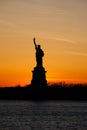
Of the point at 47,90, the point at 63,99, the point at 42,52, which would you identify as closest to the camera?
the point at 42,52

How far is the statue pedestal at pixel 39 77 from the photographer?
289ft

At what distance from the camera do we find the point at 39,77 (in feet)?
290

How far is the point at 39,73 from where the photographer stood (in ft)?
289

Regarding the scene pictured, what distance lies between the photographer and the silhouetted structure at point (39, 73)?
87412 mm

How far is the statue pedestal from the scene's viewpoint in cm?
8812

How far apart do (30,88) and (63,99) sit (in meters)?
13.7

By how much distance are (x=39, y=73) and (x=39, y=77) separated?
57cm
